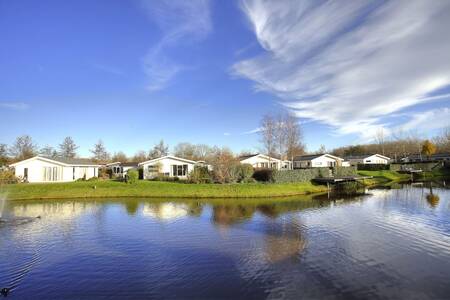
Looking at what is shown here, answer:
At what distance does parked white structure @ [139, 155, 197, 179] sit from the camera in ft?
142

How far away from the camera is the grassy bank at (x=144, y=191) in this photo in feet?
104

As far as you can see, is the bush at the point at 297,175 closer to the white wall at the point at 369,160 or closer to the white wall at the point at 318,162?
the white wall at the point at 318,162

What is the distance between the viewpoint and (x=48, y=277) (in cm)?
1041

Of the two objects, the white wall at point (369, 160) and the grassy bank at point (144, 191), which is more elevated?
the white wall at point (369, 160)

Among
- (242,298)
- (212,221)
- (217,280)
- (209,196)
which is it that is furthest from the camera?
(209,196)

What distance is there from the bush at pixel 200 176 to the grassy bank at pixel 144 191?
3271mm

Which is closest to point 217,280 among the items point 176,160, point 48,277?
point 48,277

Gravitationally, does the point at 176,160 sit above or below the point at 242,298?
above

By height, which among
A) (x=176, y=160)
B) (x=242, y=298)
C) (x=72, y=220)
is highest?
(x=176, y=160)

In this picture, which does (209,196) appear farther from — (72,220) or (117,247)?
(117,247)

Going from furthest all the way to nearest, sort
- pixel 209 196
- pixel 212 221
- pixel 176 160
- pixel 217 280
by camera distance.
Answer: pixel 176 160 < pixel 209 196 < pixel 212 221 < pixel 217 280

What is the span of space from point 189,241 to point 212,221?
192 inches

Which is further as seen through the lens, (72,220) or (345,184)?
(345,184)

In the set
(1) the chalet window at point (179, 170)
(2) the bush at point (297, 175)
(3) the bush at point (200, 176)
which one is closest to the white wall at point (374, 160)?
(2) the bush at point (297, 175)
